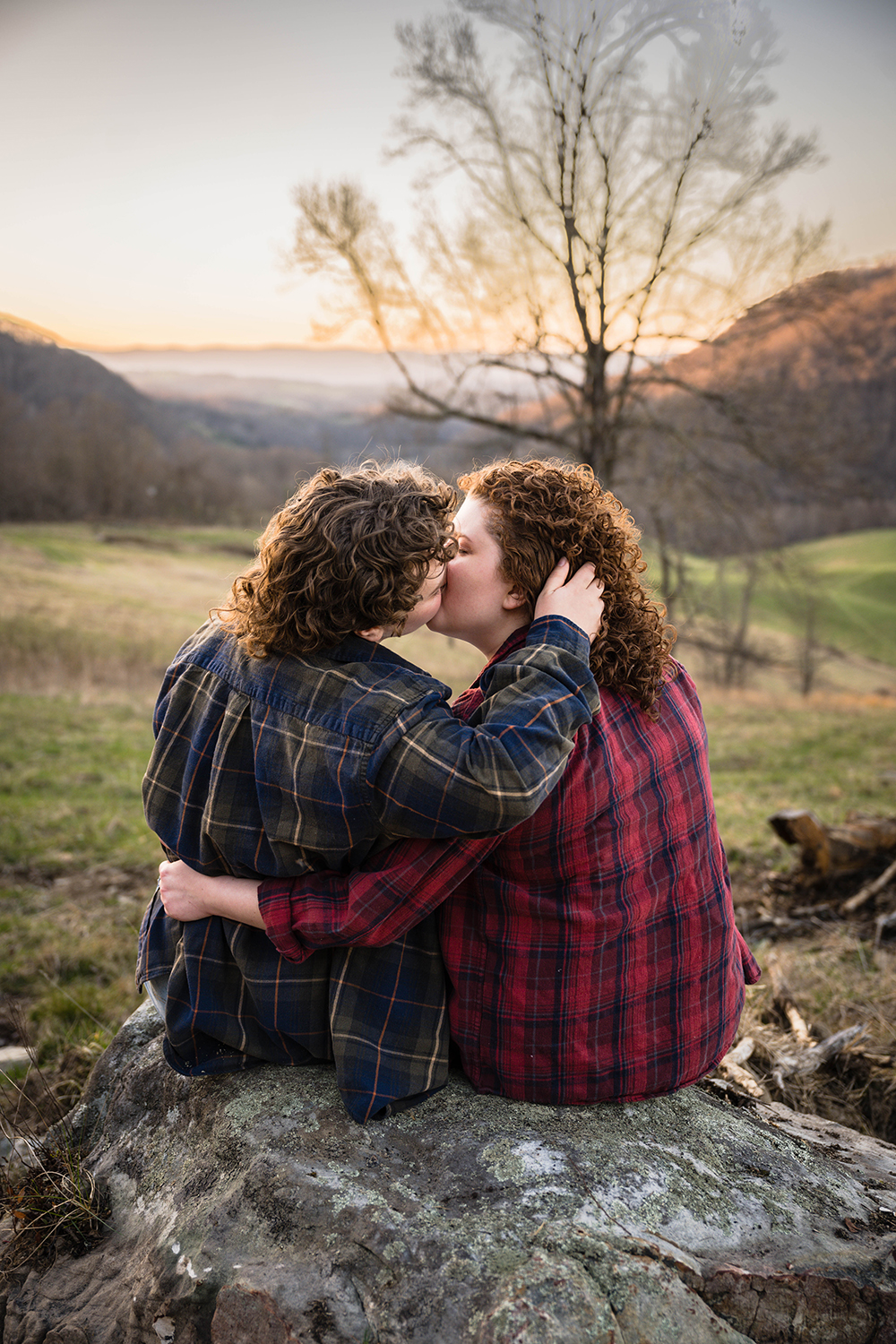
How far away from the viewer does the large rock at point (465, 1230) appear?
1527 mm

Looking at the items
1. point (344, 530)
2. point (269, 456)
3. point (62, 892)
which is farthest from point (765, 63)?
point (269, 456)

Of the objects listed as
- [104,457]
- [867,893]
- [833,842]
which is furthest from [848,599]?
[867,893]

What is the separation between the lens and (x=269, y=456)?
71.9 metres

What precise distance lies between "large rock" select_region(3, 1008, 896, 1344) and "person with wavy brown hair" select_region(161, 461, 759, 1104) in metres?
0.21

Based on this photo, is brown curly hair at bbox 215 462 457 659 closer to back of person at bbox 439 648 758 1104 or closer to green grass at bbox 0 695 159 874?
back of person at bbox 439 648 758 1104

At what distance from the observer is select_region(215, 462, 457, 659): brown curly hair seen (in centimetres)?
177

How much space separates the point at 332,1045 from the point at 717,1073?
5.30ft

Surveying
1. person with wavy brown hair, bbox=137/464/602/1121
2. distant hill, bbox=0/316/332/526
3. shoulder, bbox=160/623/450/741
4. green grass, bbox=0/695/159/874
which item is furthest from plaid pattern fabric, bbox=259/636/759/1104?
distant hill, bbox=0/316/332/526

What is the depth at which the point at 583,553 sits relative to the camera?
2113 mm

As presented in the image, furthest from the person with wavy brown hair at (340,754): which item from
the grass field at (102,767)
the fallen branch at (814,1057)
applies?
the fallen branch at (814,1057)

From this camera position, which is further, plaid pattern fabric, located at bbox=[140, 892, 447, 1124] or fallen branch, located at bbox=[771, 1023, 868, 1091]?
fallen branch, located at bbox=[771, 1023, 868, 1091]

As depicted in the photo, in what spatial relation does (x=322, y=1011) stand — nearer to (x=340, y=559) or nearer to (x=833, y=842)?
(x=340, y=559)

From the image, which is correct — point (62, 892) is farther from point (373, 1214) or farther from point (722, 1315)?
point (722, 1315)

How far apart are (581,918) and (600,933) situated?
8 cm
